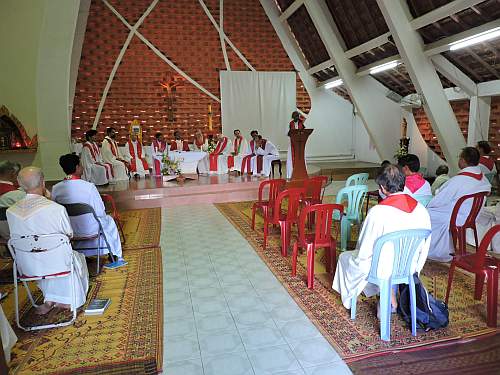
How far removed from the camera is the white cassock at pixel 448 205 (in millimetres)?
3787

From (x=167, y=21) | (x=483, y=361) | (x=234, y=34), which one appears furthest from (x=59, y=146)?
(x=483, y=361)

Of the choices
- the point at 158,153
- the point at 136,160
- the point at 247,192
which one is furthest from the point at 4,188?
the point at 136,160

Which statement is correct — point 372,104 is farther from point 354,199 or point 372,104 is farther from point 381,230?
point 381,230

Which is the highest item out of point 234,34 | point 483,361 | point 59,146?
point 234,34

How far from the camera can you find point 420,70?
22.4 feet

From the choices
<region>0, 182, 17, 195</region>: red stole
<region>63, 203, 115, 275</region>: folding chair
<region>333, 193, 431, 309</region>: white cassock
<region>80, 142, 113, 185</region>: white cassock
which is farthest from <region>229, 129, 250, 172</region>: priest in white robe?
<region>333, 193, 431, 309</region>: white cassock

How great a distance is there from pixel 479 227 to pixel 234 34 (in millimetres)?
9036

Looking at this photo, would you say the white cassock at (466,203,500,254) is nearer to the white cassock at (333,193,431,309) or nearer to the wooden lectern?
the white cassock at (333,193,431,309)

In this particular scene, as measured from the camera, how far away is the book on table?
303cm

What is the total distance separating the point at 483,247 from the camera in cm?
259

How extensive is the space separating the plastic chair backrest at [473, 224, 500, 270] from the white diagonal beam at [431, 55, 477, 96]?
571cm

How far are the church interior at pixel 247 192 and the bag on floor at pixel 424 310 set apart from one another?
15mm

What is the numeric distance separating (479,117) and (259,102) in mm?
6170

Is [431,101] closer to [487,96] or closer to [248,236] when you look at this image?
[487,96]
